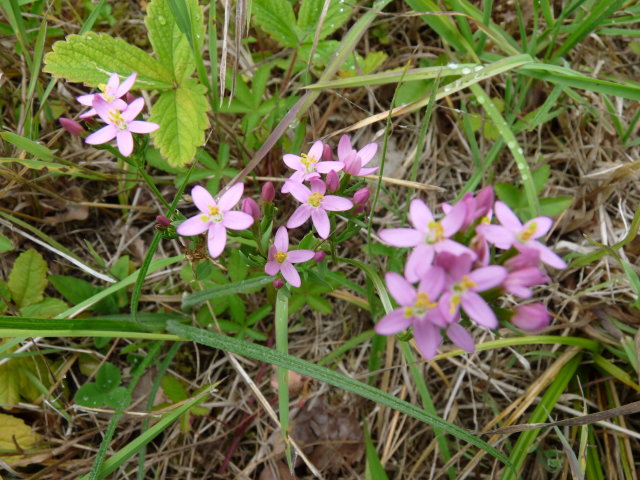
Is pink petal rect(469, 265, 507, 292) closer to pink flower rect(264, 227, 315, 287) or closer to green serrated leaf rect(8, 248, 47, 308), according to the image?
pink flower rect(264, 227, 315, 287)

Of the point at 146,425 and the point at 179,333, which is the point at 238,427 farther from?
the point at 179,333

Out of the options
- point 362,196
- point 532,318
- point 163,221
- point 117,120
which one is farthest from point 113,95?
point 532,318

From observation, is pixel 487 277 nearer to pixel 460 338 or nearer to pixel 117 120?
pixel 460 338

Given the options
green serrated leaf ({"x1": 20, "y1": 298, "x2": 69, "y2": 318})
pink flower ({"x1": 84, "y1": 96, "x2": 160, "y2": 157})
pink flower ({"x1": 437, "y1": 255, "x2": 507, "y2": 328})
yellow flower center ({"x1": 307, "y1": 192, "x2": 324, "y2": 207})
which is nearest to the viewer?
pink flower ({"x1": 437, "y1": 255, "x2": 507, "y2": 328})

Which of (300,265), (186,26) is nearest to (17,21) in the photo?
(186,26)

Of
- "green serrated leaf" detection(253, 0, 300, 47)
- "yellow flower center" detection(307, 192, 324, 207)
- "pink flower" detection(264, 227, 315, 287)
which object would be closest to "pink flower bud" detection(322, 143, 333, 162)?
"yellow flower center" detection(307, 192, 324, 207)

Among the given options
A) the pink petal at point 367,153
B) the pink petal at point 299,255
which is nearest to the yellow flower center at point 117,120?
the pink petal at point 299,255

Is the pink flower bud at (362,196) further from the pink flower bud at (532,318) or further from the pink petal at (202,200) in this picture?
the pink flower bud at (532,318)
